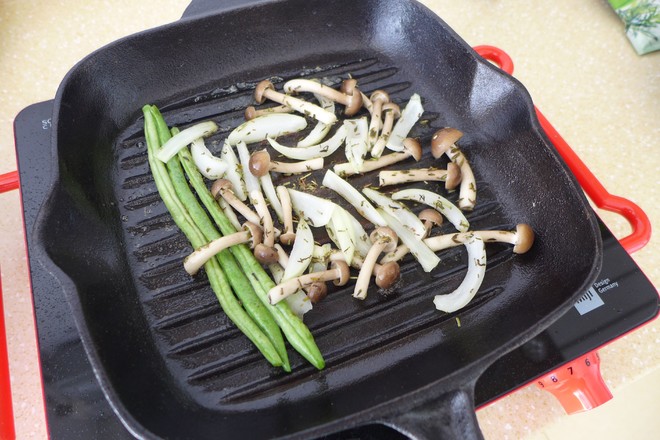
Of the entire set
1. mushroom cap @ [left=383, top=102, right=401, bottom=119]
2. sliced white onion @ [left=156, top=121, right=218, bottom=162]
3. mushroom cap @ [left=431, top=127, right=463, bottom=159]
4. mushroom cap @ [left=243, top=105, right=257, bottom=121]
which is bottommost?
mushroom cap @ [left=431, top=127, right=463, bottom=159]

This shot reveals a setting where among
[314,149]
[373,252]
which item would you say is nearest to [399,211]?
A: [373,252]

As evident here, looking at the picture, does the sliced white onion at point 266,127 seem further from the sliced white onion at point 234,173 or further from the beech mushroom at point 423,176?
the beech mushroom at point 423,176

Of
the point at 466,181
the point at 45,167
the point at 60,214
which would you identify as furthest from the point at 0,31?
the point at 466,181

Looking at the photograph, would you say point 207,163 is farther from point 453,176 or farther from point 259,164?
point 453,176

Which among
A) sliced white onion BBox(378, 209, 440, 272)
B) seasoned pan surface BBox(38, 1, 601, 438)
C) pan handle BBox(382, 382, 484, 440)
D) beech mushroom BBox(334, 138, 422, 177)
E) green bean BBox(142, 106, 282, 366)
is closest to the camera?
pan handle BBox(382, 382, 484, 440)

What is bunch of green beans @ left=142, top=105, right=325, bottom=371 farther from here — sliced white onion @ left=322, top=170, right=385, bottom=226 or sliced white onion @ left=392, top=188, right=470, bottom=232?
sliced white onion @ left=392, top=188, right=470, bottom=232

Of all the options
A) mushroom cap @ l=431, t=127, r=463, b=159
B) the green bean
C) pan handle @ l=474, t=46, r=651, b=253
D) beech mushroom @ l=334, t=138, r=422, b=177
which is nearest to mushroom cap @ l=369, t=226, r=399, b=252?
beech mushroom @ l=334, t=138, r=422, b=177

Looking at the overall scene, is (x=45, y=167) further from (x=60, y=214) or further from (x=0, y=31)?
(x=0, y=31)
